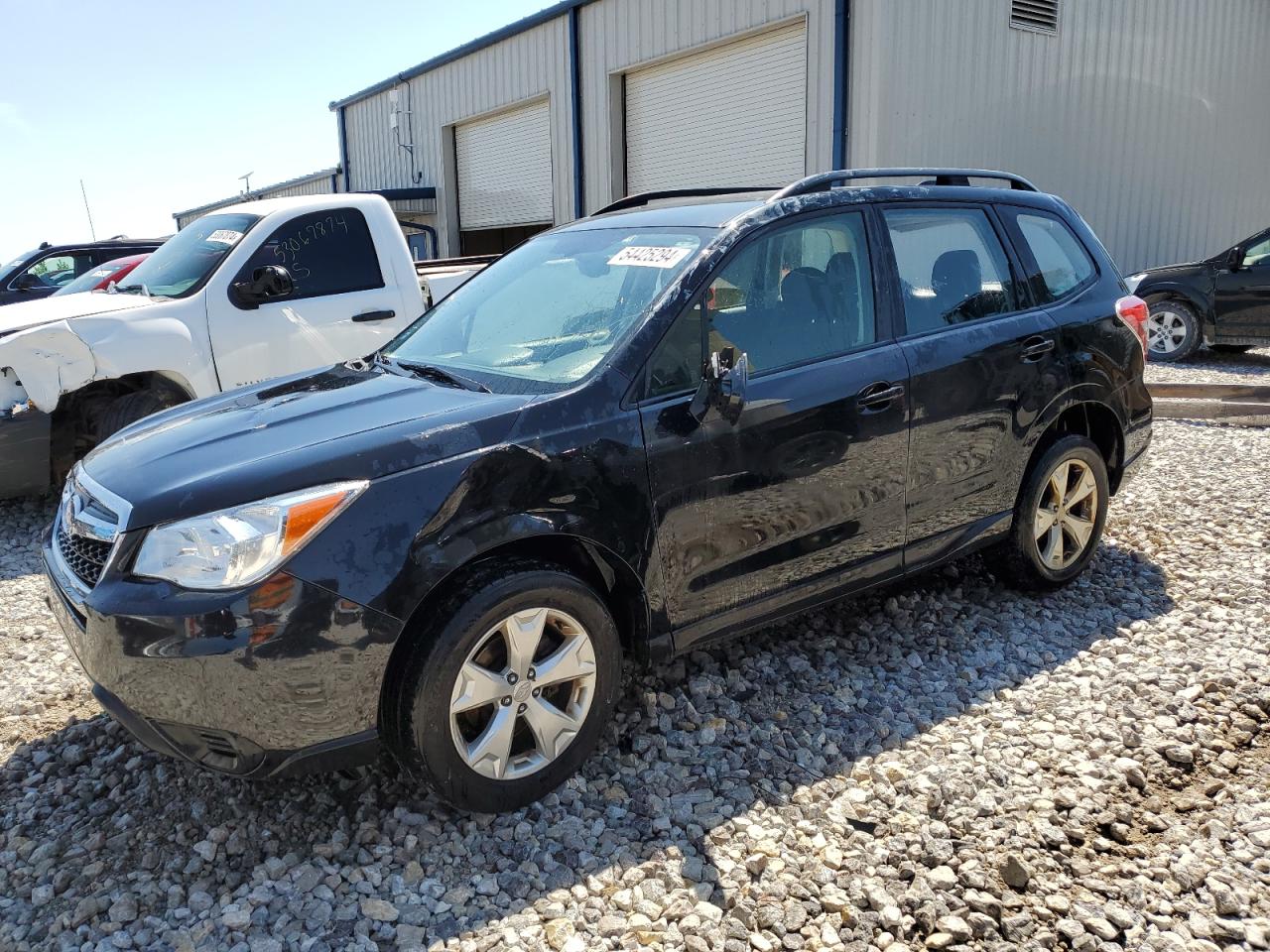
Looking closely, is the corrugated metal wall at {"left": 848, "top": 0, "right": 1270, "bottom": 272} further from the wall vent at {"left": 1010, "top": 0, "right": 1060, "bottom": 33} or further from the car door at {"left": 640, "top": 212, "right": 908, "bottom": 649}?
the car door at {"left": 640, "top": 212, "right": 908, "bottom": 649}

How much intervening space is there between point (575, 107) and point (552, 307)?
13.8 m

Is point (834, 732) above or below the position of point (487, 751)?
below

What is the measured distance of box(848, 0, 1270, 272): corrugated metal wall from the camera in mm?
11953

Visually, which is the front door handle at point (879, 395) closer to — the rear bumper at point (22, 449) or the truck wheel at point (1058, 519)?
the truck wheel at point (1058, 519)

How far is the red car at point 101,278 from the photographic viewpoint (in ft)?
23.9

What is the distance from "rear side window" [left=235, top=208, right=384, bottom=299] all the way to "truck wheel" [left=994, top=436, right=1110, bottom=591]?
437 centimetres

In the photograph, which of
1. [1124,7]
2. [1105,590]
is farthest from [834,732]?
[1124,7]

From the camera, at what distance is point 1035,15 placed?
13.3 meters

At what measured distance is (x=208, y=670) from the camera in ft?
8.28

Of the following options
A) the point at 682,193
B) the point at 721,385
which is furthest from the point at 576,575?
the point at 682,193

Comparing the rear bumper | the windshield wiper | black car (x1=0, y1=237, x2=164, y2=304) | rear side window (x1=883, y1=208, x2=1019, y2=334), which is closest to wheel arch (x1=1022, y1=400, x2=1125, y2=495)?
rear side window (x1=883, y1=208, x2=1019, y2=334)

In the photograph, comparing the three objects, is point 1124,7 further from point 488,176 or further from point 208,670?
point 208,670

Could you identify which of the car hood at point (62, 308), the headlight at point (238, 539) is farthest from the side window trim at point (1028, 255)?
the car hood at point (62, 308)

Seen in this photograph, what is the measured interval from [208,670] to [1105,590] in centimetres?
391
